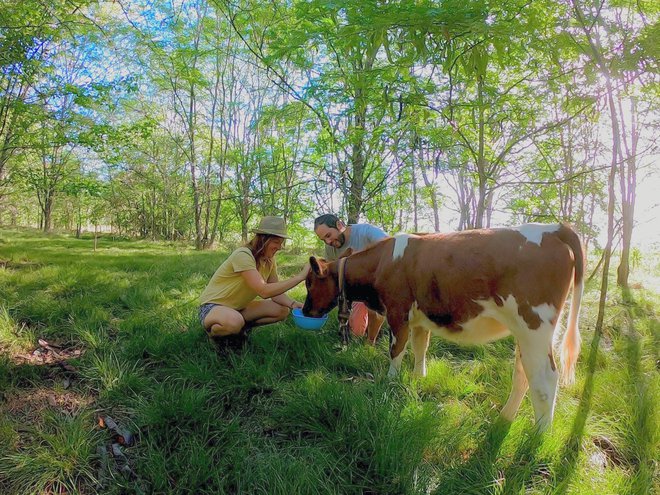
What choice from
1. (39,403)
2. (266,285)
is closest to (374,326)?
(266,285)

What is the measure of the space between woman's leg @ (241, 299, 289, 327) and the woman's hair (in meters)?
0.46

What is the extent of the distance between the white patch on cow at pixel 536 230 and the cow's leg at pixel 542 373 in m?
0.57

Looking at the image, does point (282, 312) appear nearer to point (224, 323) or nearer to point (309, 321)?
point (309, 321)

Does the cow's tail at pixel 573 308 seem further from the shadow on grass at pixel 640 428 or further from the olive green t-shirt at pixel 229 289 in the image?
the olive green t-shirt at pixel 229 289

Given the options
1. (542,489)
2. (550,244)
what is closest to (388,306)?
(550,244)

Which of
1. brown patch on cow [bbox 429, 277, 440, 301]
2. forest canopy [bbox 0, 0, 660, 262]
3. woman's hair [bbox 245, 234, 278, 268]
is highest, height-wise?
forest canopy [bbox 0, 0, 660, 262]

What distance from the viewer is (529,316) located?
8.11 ft

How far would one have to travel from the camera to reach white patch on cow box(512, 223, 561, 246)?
8.43 feet

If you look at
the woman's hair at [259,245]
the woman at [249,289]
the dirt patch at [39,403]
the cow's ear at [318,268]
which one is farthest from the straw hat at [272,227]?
the dirt patch at [39,403]

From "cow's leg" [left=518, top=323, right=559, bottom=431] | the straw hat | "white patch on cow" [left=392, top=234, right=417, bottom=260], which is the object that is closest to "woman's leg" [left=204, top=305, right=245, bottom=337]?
the straw hat

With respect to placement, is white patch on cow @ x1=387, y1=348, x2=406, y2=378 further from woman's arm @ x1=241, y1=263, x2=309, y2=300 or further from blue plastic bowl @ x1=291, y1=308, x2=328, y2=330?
woman's arm @ x1=241, y1=263, x2=309, y2=300

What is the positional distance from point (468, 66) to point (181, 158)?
1970cm

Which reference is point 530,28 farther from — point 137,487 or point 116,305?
point 116,305

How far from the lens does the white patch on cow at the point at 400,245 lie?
3.30 m
